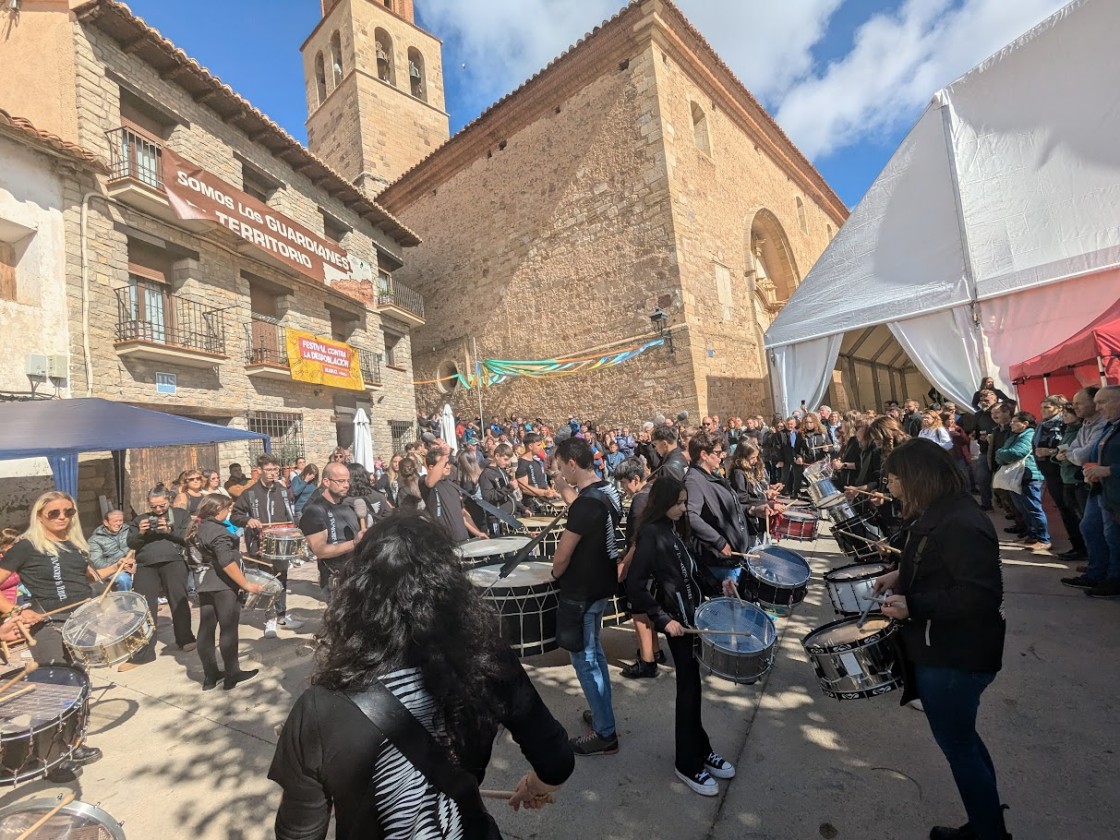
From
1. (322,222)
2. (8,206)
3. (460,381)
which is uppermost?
(322,222)

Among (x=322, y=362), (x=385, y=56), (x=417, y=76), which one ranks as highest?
(x=385, y=56)

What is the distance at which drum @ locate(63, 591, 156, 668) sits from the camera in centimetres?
325

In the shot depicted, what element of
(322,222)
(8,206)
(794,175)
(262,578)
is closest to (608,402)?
(322,222)

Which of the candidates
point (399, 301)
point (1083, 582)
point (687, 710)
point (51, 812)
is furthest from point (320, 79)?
point (1083, 582)

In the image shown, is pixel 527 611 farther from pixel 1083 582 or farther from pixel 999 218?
pixel 999 218

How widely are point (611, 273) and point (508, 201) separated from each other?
16.0 feet

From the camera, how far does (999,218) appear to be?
8.57 meters

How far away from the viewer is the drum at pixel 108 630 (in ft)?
10.6

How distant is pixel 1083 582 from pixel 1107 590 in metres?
0.20

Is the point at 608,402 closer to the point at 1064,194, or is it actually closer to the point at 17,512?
the point at 1064,194

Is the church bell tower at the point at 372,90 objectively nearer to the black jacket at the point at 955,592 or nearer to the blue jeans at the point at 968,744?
the black jacket at the point at 955,592

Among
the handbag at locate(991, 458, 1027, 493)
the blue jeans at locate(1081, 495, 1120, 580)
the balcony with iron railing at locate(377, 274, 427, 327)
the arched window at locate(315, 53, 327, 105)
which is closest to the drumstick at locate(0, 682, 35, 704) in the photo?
the blue jeans at locate(1081, 495, 1120, 580)

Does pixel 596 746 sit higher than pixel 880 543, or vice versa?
pixel 880 543

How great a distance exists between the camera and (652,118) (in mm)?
13938
